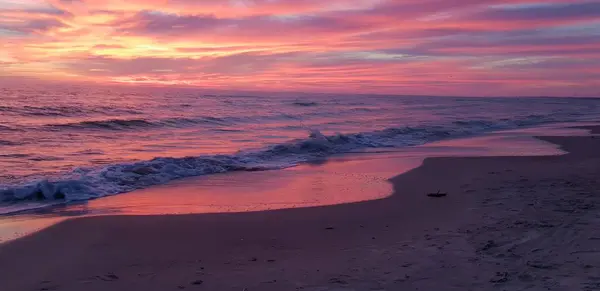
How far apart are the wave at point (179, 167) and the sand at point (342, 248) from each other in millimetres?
2434

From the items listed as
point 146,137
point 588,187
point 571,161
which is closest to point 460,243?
point 588,187

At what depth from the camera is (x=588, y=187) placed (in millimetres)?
9242

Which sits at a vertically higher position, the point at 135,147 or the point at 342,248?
the point at 135,147

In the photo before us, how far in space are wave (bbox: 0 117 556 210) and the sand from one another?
243 cm

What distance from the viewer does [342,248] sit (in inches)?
241

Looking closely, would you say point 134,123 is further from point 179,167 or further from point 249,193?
point 249,193

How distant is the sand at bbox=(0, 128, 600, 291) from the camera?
16.2ft

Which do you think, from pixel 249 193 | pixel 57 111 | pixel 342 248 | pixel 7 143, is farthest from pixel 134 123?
pixel 342 248

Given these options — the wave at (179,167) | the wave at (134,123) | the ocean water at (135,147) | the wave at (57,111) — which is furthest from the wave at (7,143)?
the wave at (57,111)

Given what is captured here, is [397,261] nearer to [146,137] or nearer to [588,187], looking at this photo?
[588,187]

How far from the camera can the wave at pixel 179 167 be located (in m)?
9.59

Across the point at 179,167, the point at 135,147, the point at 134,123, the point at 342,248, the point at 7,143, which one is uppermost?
the point at 134,123

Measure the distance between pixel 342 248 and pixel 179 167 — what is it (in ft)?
24.7

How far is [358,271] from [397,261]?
1.70 ft
